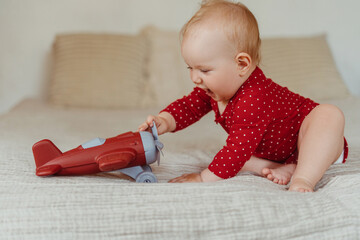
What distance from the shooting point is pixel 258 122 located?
0.96 metres

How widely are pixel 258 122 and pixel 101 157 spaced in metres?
0.38

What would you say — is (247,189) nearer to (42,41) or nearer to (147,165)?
(147,165)

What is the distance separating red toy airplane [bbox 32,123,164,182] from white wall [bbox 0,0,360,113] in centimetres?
167

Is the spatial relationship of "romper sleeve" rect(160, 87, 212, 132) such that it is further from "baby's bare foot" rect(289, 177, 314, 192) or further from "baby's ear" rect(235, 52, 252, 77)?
"baby's bare foot" rect(289, 177, 314, 192)

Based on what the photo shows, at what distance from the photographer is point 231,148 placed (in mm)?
930

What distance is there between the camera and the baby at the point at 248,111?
917 millimetres

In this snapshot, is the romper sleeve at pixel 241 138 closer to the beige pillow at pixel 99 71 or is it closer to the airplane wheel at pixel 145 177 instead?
the airplane wheel at pixel 145 177

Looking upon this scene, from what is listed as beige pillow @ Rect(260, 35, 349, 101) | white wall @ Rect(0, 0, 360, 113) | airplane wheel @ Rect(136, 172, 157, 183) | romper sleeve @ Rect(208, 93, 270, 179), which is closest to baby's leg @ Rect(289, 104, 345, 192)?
romper sleeve @ Rect(208, 93, 270, 179)

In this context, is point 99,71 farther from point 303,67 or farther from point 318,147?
point 318,147

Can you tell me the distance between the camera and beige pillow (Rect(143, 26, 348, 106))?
2.12m

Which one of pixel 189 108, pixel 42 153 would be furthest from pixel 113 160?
pixel 189 108

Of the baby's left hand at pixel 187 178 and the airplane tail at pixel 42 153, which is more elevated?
the airplane tail at pixel 42 153

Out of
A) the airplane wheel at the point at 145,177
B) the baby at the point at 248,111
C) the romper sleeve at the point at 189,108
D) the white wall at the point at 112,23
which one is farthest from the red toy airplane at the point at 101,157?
the white wall at the point at 112,23

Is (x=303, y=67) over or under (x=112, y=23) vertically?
under
